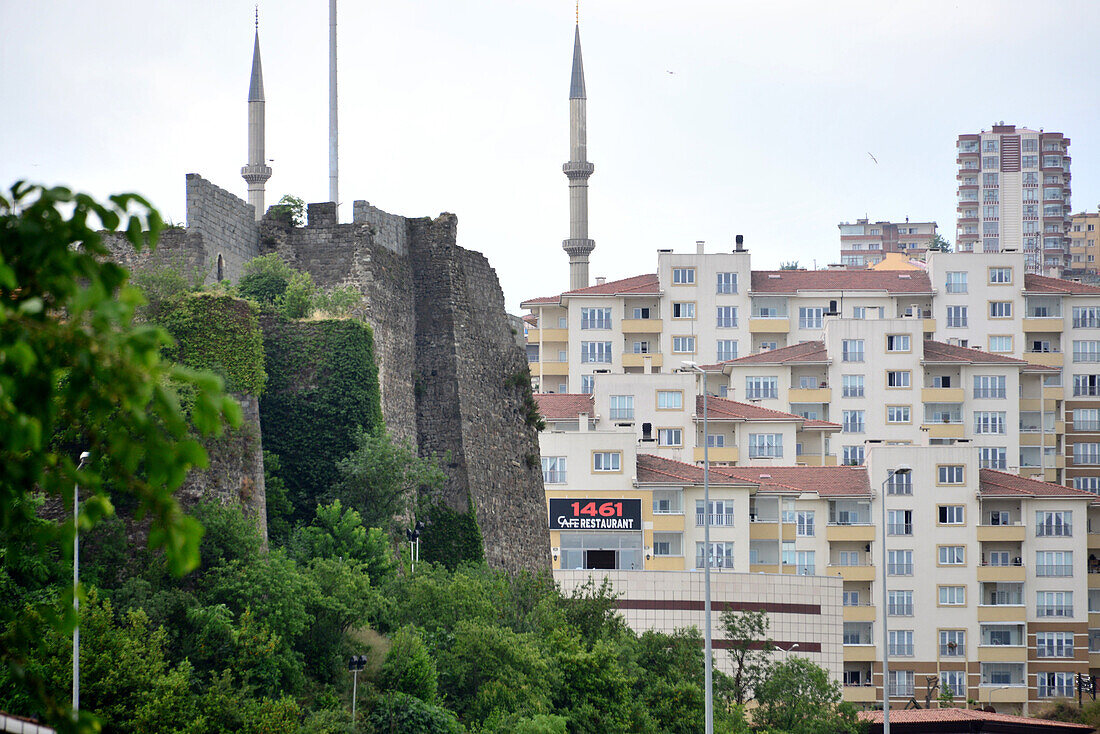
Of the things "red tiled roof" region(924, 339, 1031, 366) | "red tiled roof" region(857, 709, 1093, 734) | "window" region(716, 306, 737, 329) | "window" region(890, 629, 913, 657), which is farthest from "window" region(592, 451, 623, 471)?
"window" region(716, 306, 737, 329)

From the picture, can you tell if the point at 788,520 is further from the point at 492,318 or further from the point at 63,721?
the point at 63,721

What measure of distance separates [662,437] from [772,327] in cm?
2044

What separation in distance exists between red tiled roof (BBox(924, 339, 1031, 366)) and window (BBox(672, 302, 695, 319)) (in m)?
14.6

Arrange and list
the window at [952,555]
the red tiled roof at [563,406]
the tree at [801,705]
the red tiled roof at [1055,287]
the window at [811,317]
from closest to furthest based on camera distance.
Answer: the tree at [801,705] < the window at [952,555] < the red tiled roof at [563,406] < the window at [811,317] < the red tiled roof at [1055,287]

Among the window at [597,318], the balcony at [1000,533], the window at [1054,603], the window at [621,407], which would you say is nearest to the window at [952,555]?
the balcony at [1000,533]

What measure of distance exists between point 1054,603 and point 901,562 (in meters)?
8.73

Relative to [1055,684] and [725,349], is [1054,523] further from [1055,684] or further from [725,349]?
[725,349]

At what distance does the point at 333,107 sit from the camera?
162 ft

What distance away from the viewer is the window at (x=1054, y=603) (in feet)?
264

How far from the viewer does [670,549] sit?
7069 cm

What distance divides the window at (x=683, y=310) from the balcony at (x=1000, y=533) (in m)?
25.7

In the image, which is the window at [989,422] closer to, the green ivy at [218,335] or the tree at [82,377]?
the green ivy at [218,335]

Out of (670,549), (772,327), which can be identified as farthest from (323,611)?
(772,327)

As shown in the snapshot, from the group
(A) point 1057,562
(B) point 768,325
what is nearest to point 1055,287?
(B) point 768,325
